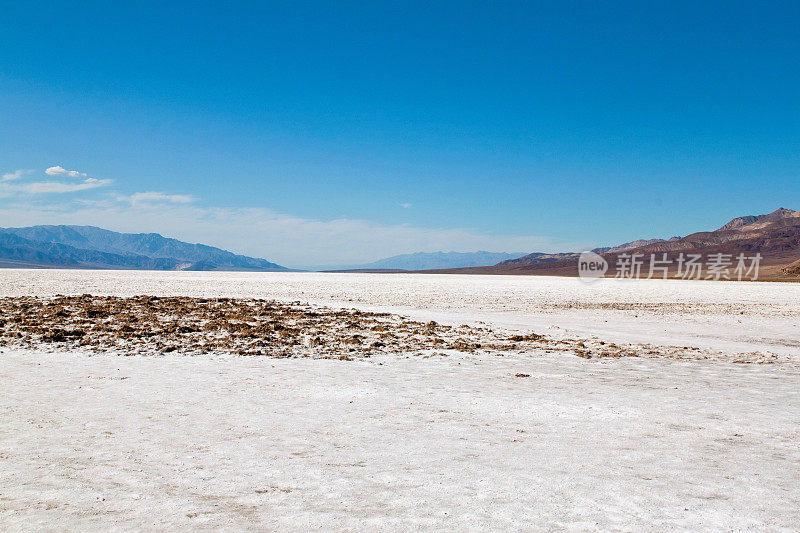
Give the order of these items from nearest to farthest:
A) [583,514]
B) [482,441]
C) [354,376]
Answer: [583,514] → [482,441] → [354,376]

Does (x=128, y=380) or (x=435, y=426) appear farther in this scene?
(x=128, y=380)

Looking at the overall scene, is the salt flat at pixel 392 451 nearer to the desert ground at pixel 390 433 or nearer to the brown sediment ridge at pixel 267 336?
the desert ground at pixel 390 433

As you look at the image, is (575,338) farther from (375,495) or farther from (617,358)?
(375,495)

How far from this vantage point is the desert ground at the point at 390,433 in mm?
3766

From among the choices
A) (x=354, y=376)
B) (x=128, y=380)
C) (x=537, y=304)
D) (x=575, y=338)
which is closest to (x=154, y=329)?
(x=128, y=380)

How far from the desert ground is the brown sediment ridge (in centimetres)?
12

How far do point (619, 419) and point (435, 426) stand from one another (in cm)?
234

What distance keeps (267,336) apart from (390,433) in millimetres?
8004

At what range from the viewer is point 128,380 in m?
8.10

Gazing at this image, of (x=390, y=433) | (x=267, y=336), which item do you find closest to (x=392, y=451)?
(x=390, y=433)

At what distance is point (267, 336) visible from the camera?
12945 millimetres

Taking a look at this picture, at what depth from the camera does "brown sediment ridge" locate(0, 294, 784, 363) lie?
11305mm

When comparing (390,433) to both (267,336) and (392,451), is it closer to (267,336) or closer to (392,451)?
(392,451)

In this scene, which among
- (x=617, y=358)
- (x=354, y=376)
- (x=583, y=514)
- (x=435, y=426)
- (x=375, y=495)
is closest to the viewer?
(x=583, y=514)
